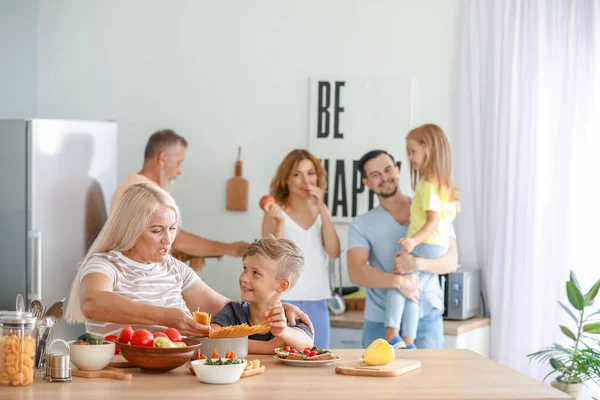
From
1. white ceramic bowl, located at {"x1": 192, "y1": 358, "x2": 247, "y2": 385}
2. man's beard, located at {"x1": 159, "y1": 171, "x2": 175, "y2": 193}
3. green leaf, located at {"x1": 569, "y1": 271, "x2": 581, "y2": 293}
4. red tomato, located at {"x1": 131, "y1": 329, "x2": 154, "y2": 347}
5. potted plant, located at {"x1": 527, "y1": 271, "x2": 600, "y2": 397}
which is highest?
man's beard, located at {"x1": 159, "y1": 171, "x2": 175, "y2": 193}

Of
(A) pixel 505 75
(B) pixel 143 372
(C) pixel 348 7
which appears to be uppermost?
(C) pixel 348 7

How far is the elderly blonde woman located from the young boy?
0.23 feet

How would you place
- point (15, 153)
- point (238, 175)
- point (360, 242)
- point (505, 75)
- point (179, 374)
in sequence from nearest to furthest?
point (179, 374), point (360, 242), point (15, 153), point (505, 75), point (238, 175)

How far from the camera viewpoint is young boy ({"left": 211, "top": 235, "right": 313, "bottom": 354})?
9.26 ft

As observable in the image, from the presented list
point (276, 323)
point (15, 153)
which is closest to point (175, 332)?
point (276, 323)

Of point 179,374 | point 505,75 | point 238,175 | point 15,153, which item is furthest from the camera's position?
point 238,175

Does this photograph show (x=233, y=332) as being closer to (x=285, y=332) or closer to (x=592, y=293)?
(x=285, y=332)

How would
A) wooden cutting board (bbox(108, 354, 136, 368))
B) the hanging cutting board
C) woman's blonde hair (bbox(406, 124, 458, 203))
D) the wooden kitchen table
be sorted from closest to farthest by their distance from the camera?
1. the wooden kitchen table
2. wooden cutting board (bbox(108, 354, 136, 368))
3. woman's blonde hair (bbox(406, 124, 458, 203))
4. the hanging cutting board

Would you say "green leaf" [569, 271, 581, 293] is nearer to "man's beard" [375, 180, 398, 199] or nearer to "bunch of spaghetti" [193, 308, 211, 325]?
"man's beard" [375, 180, 398, 199]

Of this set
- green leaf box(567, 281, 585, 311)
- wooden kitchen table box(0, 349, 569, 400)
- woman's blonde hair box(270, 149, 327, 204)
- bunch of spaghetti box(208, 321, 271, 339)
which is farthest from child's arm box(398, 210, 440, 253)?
bunch of spaghetti box(208, 321, 271, 339)

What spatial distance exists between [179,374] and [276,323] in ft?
1.07

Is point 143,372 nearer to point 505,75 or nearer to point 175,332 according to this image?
point 175,332

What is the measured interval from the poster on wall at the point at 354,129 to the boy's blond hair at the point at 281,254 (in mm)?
2401

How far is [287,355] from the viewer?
2.67m
